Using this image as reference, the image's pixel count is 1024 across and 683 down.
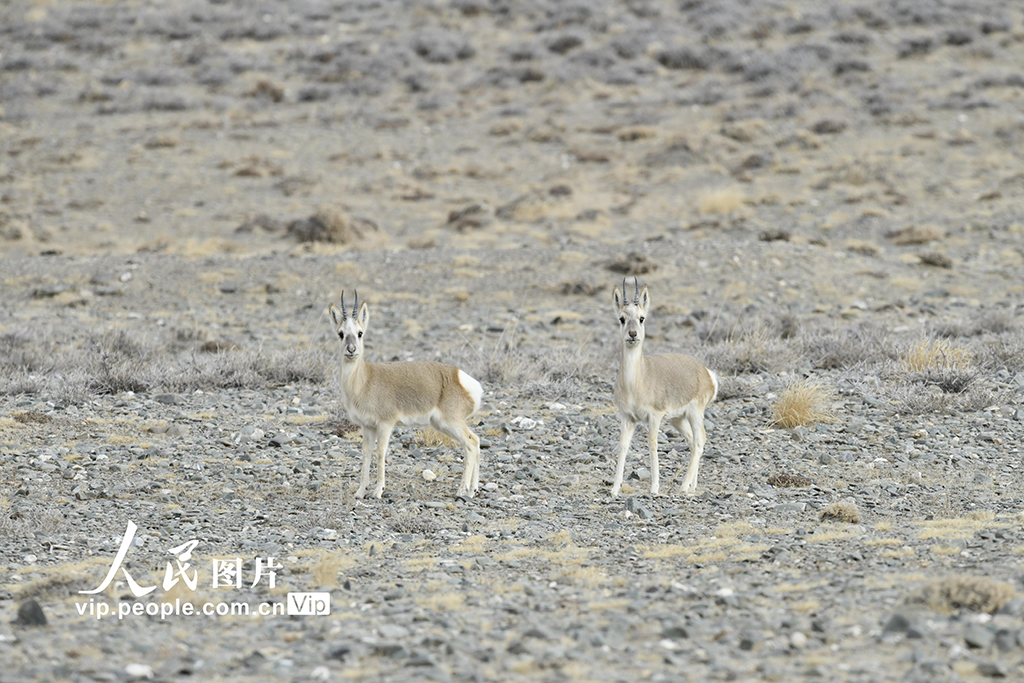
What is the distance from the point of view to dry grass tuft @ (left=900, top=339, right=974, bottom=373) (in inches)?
544

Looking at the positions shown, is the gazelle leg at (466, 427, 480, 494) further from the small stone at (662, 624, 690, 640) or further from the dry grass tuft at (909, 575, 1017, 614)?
the dry grass tuft at (909, 575, 1017, 614)

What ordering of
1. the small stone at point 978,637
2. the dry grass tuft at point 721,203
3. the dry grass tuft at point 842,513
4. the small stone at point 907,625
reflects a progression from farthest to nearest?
1. the dry grass tuft at point 721,203
2. the dry grass tuft at point 842,513
3. the small stone at point 907,625
4. the small stone at point 978,637

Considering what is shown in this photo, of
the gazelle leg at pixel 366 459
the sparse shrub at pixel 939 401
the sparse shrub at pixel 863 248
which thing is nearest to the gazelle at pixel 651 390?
the gazelle leg at pixel 366 459

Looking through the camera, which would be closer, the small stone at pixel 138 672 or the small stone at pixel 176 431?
the small stone at pixel 138 672

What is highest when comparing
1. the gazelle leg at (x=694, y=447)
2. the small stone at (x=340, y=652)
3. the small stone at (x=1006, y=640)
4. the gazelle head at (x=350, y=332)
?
the gazelle head at (x=350, y=332)

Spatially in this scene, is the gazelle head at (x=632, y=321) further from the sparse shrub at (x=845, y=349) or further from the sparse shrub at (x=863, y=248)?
the sparse shrub at (x=863, y=248)

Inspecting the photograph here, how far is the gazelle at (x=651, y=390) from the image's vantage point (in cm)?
976

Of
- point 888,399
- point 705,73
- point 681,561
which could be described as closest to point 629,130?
point 705,73

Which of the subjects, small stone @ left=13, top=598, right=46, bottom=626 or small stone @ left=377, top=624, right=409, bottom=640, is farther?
small stone @ left=13, top=598, right=46, bottom=626

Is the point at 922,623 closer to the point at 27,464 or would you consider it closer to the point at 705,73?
the point at 27,464

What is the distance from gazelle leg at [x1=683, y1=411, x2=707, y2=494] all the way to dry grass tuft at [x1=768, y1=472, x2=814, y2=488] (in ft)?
2.29

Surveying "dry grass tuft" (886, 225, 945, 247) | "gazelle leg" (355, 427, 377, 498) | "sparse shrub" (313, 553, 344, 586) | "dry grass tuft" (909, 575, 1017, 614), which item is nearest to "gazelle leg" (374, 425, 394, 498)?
"gazelle leg" (355, 427, 377, 498)

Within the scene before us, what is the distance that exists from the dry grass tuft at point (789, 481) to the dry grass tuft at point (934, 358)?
14.4 feet

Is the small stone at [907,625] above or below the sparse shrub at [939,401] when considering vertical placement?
above
